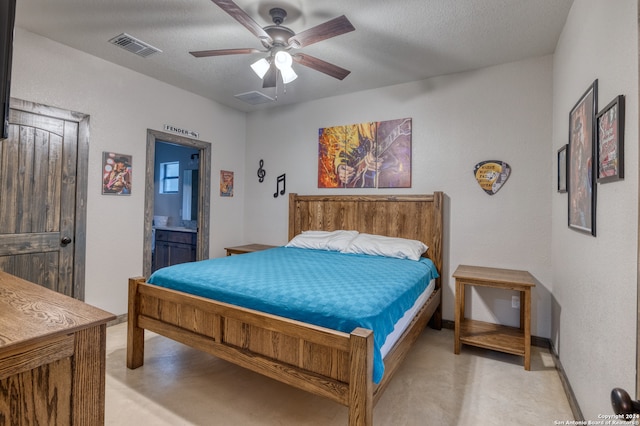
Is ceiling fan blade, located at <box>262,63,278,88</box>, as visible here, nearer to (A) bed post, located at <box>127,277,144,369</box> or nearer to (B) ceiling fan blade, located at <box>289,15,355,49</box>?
(B) ceiling fan blade, located at <box>289,15,355,49</box>

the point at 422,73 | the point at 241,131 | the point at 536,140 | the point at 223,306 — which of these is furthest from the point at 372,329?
the point at 241,131

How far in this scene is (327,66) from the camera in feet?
8.47

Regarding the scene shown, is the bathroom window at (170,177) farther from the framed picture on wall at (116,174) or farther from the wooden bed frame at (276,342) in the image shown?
the wooden bed frame at (276,342)

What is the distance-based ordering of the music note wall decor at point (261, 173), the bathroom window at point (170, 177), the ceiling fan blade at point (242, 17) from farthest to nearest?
the bathroom window at point (170, 177)
the music note wall decor at point (261, 173)
the ceiling fan blade at point (242, 17)

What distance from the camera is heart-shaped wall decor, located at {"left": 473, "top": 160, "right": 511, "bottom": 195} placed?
320 centimetres

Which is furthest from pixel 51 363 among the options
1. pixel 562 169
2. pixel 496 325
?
pixel 496 325

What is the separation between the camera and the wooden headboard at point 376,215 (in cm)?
346

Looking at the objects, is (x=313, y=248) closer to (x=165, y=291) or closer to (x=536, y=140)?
(x=165, y=291)

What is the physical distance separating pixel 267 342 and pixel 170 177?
17.0ft

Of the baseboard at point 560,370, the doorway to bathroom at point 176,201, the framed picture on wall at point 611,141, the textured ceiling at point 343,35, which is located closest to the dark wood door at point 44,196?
the doorway to bathroom at point 176,201

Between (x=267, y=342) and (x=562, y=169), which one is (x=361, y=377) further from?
(x=562, y=169)

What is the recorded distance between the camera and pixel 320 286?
6.98ft

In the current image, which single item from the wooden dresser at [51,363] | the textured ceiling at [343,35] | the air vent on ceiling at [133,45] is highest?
the textured ceiling at [343,35]

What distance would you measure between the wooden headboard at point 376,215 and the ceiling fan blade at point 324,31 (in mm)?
2011
